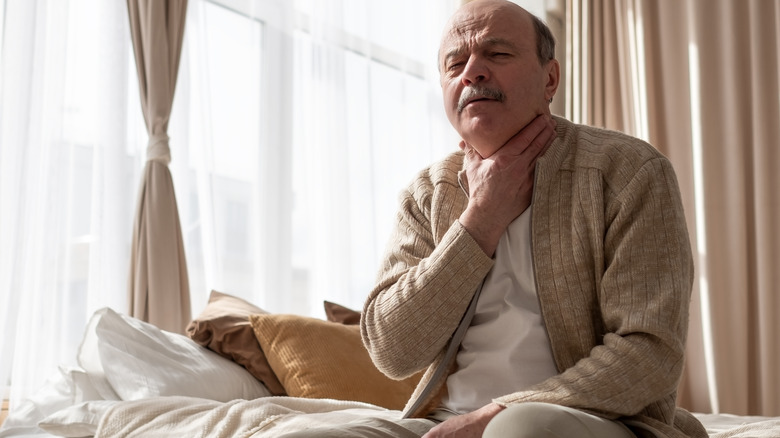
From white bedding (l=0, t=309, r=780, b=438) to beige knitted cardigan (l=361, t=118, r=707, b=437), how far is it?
19.0 inches

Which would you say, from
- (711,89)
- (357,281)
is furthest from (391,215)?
(711,89)

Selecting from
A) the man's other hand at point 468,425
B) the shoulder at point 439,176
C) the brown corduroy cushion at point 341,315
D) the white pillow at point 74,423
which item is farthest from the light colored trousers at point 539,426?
the brown corduroy cushion at point 341,315

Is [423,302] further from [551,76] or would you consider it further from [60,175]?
[60,175]

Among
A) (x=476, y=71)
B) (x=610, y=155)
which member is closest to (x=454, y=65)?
(x=476, y=71)

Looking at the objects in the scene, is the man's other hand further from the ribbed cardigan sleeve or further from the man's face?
the man's face

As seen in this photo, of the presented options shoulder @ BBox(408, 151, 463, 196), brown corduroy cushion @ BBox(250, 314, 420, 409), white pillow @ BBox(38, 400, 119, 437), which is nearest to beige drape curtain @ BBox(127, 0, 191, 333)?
brown corduroy cushion @ BBox(250, 314, 420, 409)

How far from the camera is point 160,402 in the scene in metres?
1.95

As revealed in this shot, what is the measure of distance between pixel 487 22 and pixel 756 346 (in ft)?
10.7

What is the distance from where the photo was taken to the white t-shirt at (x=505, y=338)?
4.33ft

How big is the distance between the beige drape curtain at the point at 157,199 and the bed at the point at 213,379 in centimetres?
44

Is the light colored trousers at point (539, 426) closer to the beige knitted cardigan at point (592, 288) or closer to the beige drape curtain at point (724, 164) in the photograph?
the beige knitted cardigan at point (592, 288)

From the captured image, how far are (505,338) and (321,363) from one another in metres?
1.18

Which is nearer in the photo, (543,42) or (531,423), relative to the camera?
(531,423)

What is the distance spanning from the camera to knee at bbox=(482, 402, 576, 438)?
39.6 inches
